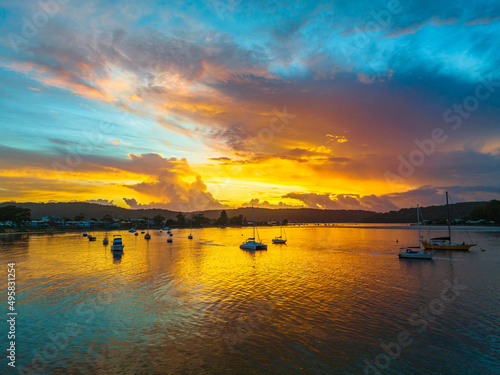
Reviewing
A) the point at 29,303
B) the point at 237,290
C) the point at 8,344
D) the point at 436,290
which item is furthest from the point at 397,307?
the point at 29,303

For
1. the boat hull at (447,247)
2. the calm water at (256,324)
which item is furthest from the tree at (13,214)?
the boat hull at (447,247)

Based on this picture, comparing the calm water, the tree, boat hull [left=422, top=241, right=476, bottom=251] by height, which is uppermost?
the tree

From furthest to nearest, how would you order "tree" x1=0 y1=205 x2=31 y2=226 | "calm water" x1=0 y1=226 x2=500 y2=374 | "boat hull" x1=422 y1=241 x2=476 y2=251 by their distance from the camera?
"tree" x1=0 y1=205 x2=31 y2=226 < "boat hull" x1=422 y1=241 x2=476 y2=251 < "calm water" x1=0 y1=226 x2=500 y2=374

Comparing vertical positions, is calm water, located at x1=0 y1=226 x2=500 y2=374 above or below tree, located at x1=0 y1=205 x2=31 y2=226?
below

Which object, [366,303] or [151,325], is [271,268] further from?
[151,325]

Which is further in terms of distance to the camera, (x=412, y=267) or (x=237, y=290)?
(x=412, y=267)

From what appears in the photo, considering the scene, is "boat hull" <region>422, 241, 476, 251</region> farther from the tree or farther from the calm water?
the tree

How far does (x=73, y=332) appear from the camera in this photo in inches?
955

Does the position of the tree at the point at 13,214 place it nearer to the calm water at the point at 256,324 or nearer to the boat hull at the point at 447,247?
the calm water at the point at 256,324

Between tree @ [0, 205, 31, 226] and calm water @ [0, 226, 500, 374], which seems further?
tree @ [0, 205, 31, 226]

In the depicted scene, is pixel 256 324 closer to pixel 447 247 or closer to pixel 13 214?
pixel 447 247

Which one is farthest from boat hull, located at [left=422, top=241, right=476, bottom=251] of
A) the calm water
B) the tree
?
the tree

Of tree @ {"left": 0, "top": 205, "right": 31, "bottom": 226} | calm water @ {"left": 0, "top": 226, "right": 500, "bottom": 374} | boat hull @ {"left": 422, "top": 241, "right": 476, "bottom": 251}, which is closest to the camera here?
calm water @ {"left": 0, "top": 226, "right": 500, "bottom": 374}

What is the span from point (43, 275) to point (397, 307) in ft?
185
